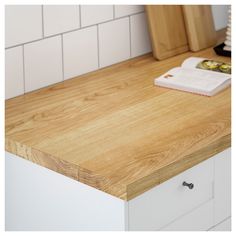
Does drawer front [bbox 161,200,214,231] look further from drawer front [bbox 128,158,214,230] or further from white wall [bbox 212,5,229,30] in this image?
white wall [bbox 212,5,229,30]

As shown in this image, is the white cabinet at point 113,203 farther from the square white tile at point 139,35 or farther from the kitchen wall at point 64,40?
the square white tile at point 139,35

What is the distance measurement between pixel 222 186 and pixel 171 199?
264 millimetres

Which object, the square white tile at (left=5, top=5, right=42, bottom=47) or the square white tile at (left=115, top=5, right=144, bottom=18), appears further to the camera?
the square white tile at (left=115, top=5, right=144, bottom=18)

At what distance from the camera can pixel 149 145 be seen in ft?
6.32

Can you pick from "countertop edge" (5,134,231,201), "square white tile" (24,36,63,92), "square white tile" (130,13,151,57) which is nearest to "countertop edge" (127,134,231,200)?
"countertop edge" (5,134,231,201)

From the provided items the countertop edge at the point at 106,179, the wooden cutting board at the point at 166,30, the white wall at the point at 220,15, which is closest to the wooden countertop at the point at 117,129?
the countertop edge at the point at 106,179

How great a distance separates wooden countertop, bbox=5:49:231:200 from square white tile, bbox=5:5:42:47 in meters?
0.17

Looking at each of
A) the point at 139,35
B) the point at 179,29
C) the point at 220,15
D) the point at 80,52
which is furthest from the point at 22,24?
the point at 220,15

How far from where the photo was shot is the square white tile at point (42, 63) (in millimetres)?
2260

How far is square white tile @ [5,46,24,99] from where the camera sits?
220cm

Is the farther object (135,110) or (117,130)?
(135,110)
